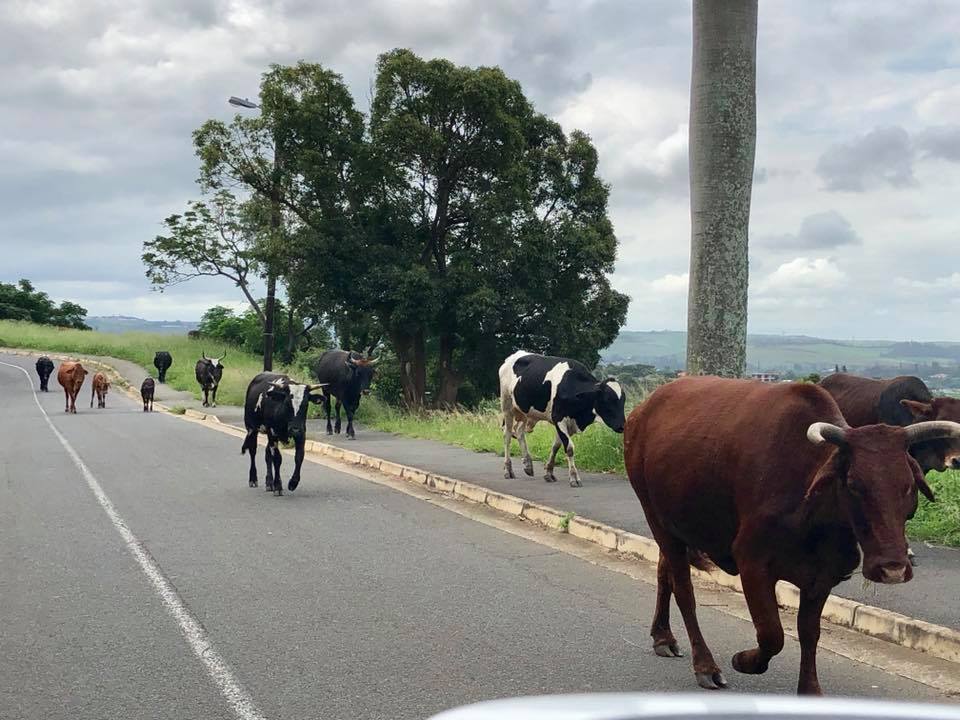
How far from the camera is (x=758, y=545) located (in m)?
5.40

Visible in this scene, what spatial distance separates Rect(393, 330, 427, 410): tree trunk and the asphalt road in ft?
60.7

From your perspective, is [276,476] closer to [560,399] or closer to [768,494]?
[560,399]

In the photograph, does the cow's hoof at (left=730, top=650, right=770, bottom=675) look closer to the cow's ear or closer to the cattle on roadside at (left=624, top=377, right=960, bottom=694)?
the cattle on roadside at (left=624, top=377, right=960, bottom=694)

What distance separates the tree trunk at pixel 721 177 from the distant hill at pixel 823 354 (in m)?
0.75

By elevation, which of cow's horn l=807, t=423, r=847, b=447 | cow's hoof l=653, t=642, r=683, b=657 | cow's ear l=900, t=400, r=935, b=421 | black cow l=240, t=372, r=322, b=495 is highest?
cow's horn l=807, t=423, r=847, b=447

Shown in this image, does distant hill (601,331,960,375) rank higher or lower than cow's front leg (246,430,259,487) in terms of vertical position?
higher

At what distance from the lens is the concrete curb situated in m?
6.83

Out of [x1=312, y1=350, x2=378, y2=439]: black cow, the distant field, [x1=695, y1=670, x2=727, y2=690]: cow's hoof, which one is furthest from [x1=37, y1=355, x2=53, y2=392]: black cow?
[x1=695, y1=670, x2=727, y2=690]: cow's hoof

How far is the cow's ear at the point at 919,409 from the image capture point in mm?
9561

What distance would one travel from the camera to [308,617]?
749 centimetres

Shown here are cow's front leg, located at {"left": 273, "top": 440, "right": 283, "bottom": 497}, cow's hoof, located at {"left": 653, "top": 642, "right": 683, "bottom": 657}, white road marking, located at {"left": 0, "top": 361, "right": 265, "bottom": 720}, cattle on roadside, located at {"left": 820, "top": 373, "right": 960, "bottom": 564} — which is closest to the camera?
white road marking, located at {"left": 0, "top": 361, "right": 265, "bottom": 720}

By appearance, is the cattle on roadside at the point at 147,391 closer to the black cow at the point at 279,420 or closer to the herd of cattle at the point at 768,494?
the black cow at the point at 279,420

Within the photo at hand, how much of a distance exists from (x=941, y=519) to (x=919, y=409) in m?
1.31

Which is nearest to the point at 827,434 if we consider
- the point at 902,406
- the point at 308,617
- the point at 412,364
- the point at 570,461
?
the point at 308,617
